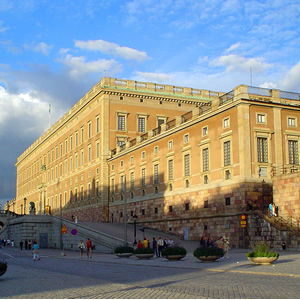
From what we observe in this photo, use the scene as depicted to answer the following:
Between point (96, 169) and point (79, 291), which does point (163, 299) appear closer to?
point (79, 291)

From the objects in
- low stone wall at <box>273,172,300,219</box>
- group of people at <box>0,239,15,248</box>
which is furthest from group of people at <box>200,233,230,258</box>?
group of people at <box>0,239,15,248</box>

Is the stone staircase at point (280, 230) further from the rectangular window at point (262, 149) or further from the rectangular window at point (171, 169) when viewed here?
the rectangular window at point (171, 169)

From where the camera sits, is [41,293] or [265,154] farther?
[265,154]

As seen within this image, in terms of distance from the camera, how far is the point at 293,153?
44.9 meters

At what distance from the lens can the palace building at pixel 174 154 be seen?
43312mm

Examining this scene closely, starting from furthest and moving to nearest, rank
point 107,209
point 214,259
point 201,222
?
1. point 107,209
2. point 201,222
3. point 214,259

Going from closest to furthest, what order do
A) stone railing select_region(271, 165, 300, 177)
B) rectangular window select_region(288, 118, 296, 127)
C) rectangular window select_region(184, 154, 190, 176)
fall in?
stone railing select_region(271, 165, 300, 177), rectangular window select_region(288, 118, 296, 127), rectangular window select_region(184, 154, 190, 176)

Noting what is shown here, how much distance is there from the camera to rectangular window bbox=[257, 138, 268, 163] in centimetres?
4338

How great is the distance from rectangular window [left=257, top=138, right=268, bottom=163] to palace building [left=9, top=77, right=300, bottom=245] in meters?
0.08

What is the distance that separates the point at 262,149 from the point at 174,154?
12609mm

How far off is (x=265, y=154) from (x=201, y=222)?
30.6 feet

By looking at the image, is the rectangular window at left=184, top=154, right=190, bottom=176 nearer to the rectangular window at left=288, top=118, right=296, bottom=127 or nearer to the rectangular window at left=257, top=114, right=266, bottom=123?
the rectangular window at left=257, top=114, right=266, bottom=123

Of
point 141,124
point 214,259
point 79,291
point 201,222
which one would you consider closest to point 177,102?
point 141,124

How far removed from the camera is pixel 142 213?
200 ft
